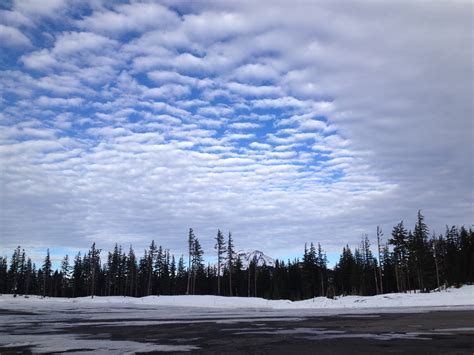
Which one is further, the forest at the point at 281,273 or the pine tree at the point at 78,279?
the pine tree at the point at 78,279

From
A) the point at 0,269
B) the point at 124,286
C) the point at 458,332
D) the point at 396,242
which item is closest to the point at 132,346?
the point at 458,332

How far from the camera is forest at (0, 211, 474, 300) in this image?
8038cm

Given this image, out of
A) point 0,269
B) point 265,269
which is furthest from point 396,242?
point 0,269

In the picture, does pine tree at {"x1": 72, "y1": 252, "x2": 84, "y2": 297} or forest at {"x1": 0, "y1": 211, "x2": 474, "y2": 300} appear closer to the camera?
forest at {"x1": 0, "y1": 211, "x2": 474, "y2": 300}

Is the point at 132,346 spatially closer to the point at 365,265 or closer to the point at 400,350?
the point at 400,350

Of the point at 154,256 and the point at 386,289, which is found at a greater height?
the point at 154,256

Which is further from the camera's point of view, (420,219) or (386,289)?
(386,289)

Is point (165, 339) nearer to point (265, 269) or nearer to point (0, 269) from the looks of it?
point (265, 269)

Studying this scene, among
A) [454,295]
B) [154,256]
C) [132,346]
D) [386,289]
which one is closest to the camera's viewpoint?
[132,346]

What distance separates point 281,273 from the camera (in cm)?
10725

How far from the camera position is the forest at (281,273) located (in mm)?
80375

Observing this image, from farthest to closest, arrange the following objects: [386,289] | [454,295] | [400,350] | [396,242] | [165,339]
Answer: [386,289] < [396,242] < [454,295] < [165,339] < [400,350]

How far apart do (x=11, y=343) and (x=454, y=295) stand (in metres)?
48.1

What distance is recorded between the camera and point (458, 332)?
14.4 m
